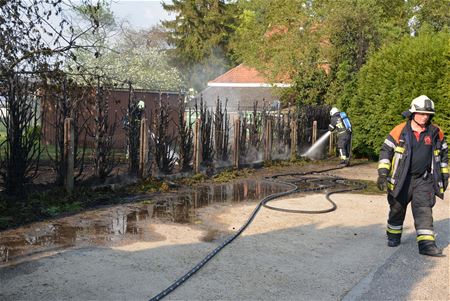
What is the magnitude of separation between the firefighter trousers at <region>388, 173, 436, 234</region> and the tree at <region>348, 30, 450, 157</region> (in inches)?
344

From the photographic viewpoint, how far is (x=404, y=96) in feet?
47.8

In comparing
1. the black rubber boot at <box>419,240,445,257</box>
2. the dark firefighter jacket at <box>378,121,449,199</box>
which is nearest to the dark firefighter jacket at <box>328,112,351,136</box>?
the dark firefighter jacket at <box>378,121,449,199</box>

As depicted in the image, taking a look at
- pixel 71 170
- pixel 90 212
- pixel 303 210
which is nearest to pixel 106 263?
pixel 90 212

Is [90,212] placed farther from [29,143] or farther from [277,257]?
[277,257]

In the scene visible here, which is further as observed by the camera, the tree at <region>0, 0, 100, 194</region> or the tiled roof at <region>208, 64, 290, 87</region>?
the tiled roof at <region>208, 64, 290, 87</region>

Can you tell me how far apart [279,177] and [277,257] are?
6.57m

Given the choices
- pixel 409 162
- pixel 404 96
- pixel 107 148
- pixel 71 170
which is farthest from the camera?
pixel 404 96

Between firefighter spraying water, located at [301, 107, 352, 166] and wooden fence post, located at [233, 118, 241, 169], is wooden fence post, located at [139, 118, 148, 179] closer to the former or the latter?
wooden fence post, located at [233, 118, 241, 169]

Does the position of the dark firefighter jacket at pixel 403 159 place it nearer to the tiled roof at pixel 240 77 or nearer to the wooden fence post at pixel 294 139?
the wooden fence post at pixel 294 139

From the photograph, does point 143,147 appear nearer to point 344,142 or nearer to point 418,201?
point 418,201

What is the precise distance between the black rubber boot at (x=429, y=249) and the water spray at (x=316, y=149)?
406 inches

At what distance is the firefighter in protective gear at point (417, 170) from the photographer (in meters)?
5.95

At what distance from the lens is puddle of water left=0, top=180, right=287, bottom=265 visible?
554cm

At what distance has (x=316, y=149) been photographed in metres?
16.6
